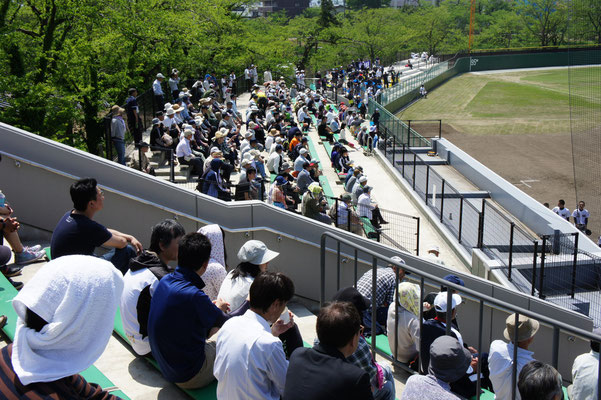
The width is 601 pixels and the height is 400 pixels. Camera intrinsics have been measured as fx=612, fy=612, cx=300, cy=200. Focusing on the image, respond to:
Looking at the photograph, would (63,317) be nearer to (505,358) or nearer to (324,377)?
(324,377)

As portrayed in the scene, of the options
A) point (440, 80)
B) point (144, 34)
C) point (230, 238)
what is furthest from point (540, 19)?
point (230, 238)

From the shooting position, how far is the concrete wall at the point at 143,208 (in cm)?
926

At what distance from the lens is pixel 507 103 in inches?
2205

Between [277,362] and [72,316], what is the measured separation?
1472 millimetres

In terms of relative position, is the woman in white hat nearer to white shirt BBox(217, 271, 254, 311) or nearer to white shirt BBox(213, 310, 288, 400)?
white shirt BBox(217, 271, 254, 311)

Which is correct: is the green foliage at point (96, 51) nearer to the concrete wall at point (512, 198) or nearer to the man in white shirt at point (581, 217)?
the concrete wall at point (512, 198)

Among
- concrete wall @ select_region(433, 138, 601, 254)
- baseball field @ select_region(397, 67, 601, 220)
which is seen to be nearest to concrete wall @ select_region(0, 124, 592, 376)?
concrete wall @ select_region(433, 138, 601, 254)

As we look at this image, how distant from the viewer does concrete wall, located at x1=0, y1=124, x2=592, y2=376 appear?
9.26m

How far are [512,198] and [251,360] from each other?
20563 mm

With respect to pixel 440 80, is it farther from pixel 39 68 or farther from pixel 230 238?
pixel 230 238

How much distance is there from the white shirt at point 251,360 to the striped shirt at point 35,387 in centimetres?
101

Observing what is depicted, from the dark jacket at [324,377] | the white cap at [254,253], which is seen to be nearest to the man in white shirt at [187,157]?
the white cap at [254,253]

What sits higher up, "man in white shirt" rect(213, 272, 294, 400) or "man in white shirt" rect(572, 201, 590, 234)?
"man in white shirt" rect(213, 272, 294, 400)

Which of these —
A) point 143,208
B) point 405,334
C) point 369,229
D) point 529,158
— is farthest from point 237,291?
point 529,158
